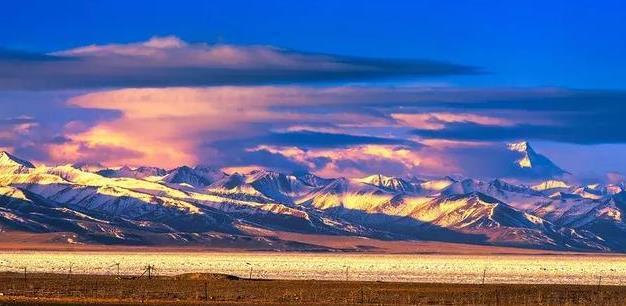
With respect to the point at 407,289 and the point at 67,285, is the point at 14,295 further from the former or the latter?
the point at 407,289

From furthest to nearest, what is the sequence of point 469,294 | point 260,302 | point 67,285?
point 67,285 < point 469,294 < point 260,302

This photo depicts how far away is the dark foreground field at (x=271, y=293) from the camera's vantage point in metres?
85.9

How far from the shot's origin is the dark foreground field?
85.9 meters

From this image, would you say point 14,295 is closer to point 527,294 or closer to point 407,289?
point 407,289

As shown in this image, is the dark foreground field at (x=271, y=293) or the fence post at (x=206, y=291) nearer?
the dark foreground field at (x=271, y=293)

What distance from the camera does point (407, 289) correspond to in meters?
98.0

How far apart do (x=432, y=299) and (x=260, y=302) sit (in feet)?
37.0

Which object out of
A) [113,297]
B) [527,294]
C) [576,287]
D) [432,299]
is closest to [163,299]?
[113,297]

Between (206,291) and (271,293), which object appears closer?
(206,291)

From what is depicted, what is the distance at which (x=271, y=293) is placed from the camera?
93.3m

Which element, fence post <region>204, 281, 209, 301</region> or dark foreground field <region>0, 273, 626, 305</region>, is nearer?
dark foreground field <region>0, 273, 626, 305</region>

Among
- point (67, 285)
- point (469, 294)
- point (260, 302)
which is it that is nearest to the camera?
point (260, 302)

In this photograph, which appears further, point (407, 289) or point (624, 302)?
point (407, 289)

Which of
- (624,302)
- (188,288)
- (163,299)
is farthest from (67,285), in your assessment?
(624,302)
